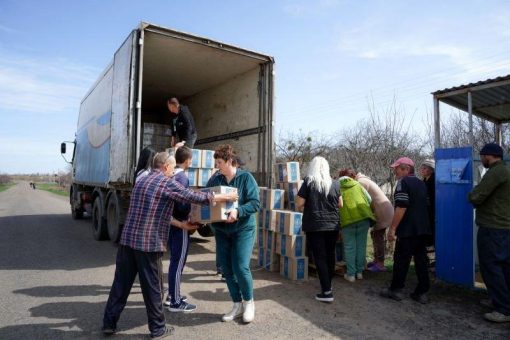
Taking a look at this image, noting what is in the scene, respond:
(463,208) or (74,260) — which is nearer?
(463,208)

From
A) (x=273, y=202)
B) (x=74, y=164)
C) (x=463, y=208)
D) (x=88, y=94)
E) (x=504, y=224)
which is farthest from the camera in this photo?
(x=74, y=164)

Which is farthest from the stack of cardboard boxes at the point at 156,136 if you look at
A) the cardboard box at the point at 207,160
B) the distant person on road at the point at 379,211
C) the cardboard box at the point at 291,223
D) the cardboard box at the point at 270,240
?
the distant person on road at the point at 379,211

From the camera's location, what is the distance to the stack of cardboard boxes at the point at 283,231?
17.1 ft

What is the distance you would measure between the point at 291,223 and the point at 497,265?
2461 millimetres

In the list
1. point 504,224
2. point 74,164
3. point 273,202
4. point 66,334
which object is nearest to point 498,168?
point 504,224

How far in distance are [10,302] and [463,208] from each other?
18.9 feet

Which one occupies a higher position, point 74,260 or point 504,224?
point 504,224

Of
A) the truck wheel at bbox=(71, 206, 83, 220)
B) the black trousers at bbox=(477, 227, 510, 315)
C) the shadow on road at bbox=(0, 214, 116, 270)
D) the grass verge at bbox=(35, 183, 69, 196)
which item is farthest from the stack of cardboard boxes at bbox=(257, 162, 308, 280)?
Result: the grass verge at bbox=(35, 183, 69, 196)

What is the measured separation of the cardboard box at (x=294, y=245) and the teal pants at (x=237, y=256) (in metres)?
1.60

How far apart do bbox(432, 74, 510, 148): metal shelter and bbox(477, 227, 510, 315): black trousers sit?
1607 mm

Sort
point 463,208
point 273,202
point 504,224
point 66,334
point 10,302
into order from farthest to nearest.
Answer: point 273,202 < point 463,208 < point 10,302 < point 504,224 < point 66,334

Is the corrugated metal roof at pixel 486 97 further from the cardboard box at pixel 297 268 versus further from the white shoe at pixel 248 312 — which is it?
the white shoe at pixel 248 312

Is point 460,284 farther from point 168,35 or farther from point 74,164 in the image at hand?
point 74,164

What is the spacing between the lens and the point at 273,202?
18.7 feet
